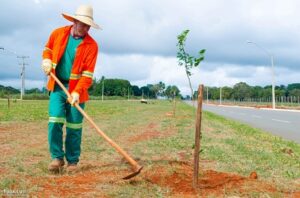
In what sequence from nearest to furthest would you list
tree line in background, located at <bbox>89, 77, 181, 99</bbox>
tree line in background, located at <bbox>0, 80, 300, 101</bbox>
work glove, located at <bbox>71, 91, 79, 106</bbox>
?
1. work glove, located at <bbox>71, 91, 79, 106</bbox>
2. tree line in background, located at <bbox>0, 80, 300, 101</bbox>
3. tree line in background, located at <bbox>89, 77, 181, 99</bbox>

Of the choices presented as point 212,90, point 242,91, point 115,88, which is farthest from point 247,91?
point 115,88

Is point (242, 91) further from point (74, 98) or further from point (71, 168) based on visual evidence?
point (74, 98)

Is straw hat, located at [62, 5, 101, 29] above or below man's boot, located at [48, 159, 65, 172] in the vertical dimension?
above

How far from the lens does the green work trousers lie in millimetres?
6020

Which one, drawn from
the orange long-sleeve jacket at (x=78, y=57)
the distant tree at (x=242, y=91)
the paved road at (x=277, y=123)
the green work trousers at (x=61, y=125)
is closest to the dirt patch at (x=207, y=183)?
the green work trousers at (x=61, y=125)

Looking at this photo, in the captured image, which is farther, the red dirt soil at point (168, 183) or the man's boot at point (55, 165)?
the man's boot at point (55, 165)

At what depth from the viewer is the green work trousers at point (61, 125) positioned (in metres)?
6.02

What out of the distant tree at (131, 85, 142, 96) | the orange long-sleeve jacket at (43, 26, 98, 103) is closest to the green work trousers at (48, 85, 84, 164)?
the orange long-sleeve jacket at (43, 26, 98, 103)

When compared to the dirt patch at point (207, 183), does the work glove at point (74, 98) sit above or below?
above

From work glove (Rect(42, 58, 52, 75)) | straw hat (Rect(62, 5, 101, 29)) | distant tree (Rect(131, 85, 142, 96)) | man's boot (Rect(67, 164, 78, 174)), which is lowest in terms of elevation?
man's boot (Rect(67, 164, 78, 174))

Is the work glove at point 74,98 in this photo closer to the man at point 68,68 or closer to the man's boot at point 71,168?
the man at point 68,68

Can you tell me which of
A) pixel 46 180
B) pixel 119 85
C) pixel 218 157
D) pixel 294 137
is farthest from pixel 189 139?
pixel 119 85

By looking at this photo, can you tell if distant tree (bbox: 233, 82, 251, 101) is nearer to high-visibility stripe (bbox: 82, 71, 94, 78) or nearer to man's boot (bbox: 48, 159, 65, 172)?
high-visibility stripe (bbox: 82, 71, 94, 78)

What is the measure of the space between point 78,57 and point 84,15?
1.81 ft
